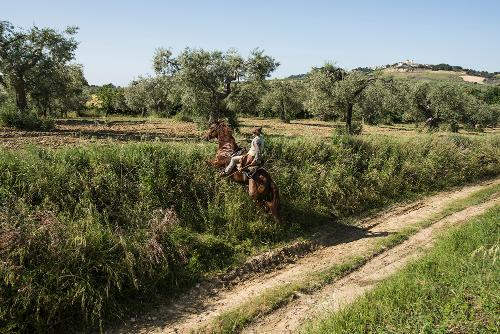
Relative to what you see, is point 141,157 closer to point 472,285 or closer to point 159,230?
point 159,230

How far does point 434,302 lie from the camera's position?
6.17 meters

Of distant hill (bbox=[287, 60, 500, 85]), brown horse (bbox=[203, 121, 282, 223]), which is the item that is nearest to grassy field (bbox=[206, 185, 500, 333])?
brown horse (bbox=[203, 121, 282, 223])

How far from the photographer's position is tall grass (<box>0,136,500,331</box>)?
7055mm

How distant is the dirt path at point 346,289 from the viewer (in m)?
7.25

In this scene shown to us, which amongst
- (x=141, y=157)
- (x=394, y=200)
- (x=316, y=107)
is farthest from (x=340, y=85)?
(x=141, y=157)

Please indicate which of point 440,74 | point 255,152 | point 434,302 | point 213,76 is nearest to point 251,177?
point 255,152

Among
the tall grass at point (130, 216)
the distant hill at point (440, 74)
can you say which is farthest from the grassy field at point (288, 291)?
the distant hill at point (440, 74)

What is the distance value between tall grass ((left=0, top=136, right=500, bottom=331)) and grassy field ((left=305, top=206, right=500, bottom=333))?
139 inches

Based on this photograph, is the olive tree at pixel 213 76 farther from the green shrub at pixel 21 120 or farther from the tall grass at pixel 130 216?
the tall grass at pixel 130 216

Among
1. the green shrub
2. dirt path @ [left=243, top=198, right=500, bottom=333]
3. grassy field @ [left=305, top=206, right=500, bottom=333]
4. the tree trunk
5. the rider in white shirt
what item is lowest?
dirt path @ [left=243, top=198, right=500, bottom=333]

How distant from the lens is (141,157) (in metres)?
10.5

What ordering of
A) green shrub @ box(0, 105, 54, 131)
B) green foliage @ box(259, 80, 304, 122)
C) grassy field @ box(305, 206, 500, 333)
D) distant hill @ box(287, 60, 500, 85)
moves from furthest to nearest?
1. distant hill @ box(287, 60, 500, 85)
2. green foliage @ box(259, 80, 304, 122)
3. green shrub @ box(0, 105, 54, 131)
4. grassy field @ box(305, 206, 500, 333)

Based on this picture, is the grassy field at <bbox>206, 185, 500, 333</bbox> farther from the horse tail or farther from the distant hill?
the distant hill

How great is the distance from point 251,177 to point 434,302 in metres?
5.53
